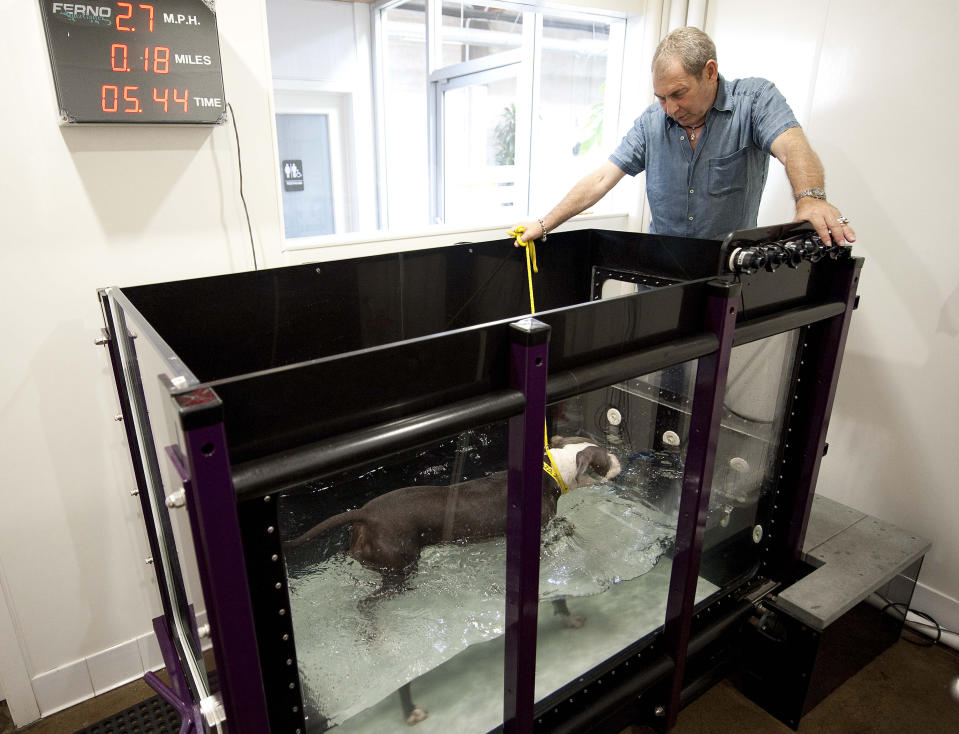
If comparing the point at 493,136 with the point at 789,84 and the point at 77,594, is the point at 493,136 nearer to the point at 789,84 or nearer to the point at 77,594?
the point at 789,84

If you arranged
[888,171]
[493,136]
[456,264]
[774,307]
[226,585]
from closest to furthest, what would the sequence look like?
[226,585] < [774,307] < [456,264] < [888,171] < [493,136]

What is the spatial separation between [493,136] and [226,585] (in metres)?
4.28

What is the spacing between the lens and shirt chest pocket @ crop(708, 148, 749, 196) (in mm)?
1928

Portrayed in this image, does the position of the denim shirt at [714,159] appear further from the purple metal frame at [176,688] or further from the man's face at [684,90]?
the purple metal frame at [176,688]

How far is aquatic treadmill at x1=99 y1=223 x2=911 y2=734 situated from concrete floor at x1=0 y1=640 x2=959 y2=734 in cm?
11

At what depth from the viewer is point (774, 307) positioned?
1.38m

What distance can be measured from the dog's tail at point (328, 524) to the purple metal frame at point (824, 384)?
114cm

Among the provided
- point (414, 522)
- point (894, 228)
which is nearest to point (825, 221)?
point (894, 228)

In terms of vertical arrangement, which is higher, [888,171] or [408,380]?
[888,171]

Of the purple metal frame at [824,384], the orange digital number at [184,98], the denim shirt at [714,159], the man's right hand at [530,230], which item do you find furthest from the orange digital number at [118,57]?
the purple metal frame at [824,384]

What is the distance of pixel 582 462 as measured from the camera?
1.56m

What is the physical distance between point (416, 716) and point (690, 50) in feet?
5.87

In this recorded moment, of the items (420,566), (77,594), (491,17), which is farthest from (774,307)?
(491,17)

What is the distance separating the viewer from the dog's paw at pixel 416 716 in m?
1.08
